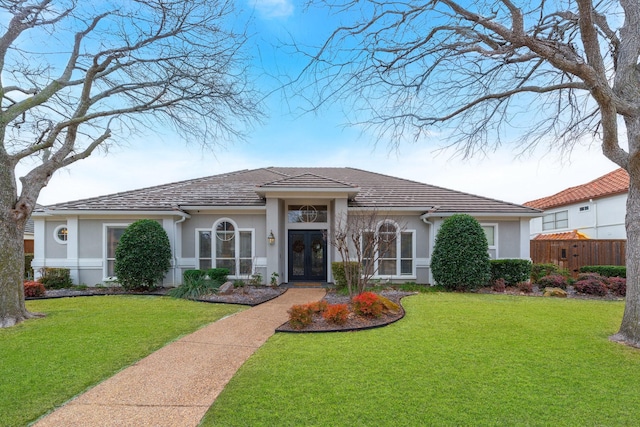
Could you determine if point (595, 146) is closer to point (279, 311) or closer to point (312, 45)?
point (312, 45)

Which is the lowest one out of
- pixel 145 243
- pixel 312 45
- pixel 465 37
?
pixel 145 243

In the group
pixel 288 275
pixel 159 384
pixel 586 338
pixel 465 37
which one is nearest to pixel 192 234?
pixel 288 275

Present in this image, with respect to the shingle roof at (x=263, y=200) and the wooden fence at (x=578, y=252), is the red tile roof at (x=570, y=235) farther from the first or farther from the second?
the shingle roof at (x=263, y=200)

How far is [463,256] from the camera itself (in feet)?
36.6

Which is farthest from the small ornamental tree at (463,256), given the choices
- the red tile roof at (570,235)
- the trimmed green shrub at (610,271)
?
the red tile roof at (570,235)

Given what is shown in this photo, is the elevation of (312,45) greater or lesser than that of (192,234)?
greater

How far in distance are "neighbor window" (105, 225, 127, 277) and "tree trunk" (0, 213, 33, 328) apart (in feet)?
17.0

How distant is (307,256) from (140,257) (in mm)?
6155

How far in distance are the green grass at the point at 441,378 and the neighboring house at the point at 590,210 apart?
46.8 ft

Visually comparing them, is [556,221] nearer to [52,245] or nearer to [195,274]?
[195,274]

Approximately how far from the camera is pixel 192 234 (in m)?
13.0

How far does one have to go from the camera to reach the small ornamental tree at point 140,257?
1116 cm

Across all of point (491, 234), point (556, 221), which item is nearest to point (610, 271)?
point (491, 234)

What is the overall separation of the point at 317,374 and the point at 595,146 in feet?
28.4
